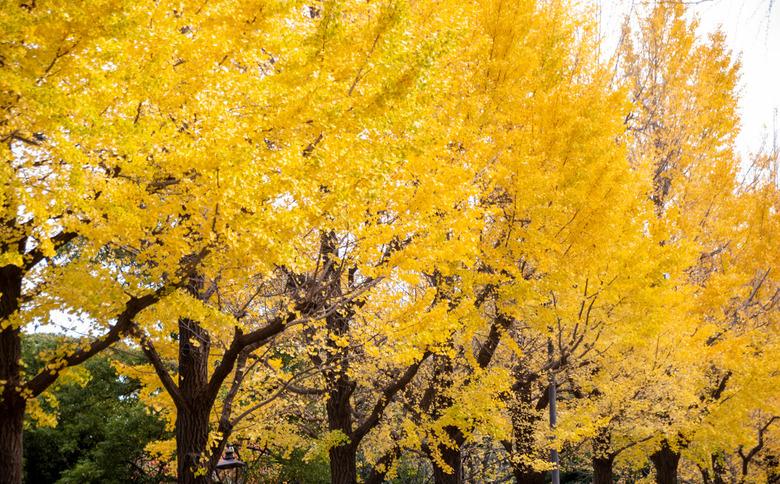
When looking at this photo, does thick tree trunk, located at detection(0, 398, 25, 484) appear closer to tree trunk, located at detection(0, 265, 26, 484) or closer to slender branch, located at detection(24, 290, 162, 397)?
tree trunk, located at detection(0, 265, 26, 484)

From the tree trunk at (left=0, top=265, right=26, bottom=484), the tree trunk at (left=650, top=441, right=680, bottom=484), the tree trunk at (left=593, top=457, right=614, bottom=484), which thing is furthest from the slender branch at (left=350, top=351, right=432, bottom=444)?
the tree trunk at (left=650, top=441, right=680, bottom=484)

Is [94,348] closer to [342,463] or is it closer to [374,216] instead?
[374,216]

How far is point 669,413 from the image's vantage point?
46.0 feet

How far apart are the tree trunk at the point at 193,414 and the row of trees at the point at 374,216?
0.03 m

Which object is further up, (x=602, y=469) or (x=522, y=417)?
(x=522, y=417)

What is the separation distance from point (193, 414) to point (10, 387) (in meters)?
2.12

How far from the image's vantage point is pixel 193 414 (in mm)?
7617

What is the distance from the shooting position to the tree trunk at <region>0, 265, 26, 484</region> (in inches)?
234

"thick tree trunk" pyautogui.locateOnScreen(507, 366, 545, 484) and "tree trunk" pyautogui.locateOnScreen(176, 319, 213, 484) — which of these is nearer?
"tree trunk" pyautogui.locateOnScreen(176, 319, 213, 484)

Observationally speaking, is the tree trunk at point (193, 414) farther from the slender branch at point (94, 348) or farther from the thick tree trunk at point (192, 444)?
the slender branch at point (94, 348)

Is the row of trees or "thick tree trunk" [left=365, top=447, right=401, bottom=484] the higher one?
the row of trees

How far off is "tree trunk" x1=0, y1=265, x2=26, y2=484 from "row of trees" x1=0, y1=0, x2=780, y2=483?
0.8 inches

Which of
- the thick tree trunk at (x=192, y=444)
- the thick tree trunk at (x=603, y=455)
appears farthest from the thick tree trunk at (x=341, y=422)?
the thick tree trunk at (x=603, y=455)

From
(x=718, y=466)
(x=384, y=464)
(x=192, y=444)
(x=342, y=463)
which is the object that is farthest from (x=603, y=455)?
(x=192, y=444)
